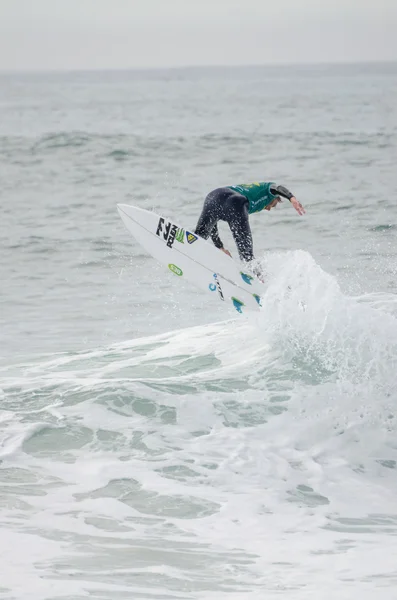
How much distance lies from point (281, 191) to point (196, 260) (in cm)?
134

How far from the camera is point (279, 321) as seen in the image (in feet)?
38.9

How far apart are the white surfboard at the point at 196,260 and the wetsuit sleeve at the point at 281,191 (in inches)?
36.9

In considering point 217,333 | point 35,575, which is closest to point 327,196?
point 217,333

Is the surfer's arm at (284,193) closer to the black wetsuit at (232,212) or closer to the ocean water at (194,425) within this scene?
the black wetsuit at (232,212)

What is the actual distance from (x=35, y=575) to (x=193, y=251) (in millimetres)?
5729

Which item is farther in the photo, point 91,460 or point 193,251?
point 193,251

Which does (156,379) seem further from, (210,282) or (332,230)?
(332,230)

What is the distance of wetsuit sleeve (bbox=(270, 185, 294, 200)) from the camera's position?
11031mm

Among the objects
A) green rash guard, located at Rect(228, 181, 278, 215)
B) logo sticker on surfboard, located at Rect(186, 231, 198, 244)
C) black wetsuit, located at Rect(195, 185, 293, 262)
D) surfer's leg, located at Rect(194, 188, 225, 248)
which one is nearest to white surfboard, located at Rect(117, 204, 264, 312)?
logo sticker on surfboard, located at Rect(186, 231, 198, 244)

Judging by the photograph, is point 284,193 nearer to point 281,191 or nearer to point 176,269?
point 281,191

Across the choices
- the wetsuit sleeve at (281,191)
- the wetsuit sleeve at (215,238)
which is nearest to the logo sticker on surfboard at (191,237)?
the wetsuit sleeve at (215,238)

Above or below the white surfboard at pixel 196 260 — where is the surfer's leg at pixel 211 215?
above

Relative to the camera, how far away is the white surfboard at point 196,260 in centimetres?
1170

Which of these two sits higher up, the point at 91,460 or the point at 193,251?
the point at 193,251
